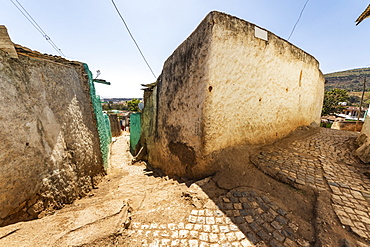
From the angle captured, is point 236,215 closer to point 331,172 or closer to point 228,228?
point 228,228

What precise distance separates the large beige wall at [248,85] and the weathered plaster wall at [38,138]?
2.93 m

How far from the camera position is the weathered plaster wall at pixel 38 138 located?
1.99 m

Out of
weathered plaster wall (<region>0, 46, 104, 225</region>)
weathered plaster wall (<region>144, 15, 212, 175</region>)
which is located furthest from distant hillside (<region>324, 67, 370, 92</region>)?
weathered plaster wall (<region>0, 46, 104, 225</region>)

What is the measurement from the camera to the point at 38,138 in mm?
2328

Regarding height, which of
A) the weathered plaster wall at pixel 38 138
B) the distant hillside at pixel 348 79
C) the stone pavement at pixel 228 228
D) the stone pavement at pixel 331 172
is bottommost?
the stone pavement at pixel 228 228

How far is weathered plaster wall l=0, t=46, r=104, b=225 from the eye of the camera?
6.52ft

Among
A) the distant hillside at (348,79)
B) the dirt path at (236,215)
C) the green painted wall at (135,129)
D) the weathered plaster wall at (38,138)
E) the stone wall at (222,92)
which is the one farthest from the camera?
the distant hillside at (348,79)

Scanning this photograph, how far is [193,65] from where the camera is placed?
3.22 metres

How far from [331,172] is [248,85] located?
2569 mm

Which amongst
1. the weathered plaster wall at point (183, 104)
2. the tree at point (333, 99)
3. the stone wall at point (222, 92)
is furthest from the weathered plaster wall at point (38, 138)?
the tree at point (333, 99)

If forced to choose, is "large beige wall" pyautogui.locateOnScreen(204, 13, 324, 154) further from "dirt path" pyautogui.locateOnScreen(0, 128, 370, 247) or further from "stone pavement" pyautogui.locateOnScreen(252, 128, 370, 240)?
A: "dirt path" pyautogui.locateOnScreen(0, 128, 370, 247)

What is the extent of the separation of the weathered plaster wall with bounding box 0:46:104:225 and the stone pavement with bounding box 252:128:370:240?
4.05 m

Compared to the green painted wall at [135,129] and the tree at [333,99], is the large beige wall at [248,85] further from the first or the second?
the tree at [333,99]

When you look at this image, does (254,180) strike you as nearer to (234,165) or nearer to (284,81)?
(234,165)
